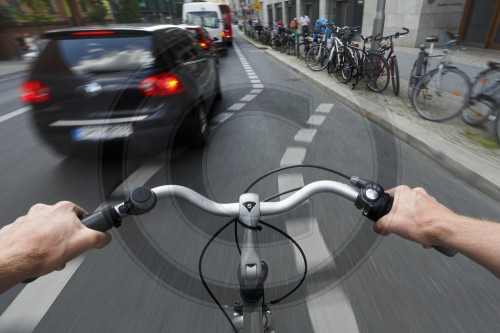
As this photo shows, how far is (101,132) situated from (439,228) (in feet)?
12.0

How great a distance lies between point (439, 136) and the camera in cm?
444

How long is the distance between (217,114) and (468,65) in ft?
25.3

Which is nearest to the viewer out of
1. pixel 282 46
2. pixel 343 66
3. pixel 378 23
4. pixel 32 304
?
pixel 32 304

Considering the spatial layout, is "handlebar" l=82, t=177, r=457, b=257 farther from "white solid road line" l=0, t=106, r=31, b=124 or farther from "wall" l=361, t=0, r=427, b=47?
"wall" l=361, t=0, r=427, b=47

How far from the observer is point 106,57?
11.4 ft

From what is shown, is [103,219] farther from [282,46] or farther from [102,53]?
[282,46]

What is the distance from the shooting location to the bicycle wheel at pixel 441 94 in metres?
4.80

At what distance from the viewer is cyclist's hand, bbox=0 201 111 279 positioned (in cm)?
82

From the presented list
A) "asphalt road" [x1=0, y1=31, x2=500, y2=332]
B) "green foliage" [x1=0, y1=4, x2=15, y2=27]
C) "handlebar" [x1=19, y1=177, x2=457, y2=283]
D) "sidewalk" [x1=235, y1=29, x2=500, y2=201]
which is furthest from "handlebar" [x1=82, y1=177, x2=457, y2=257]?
"green foliage" [x1=0, y1=4, x2=15, y2=27]

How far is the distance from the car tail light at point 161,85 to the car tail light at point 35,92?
1.14 meters

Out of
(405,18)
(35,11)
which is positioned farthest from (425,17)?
(35,11)

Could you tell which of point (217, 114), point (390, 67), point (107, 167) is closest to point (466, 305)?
point (107, 167)

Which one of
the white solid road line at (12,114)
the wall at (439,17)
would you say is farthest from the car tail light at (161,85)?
the wall at (439,17)

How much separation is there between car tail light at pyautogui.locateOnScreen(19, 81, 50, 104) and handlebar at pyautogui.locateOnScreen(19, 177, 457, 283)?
3.28 meters
